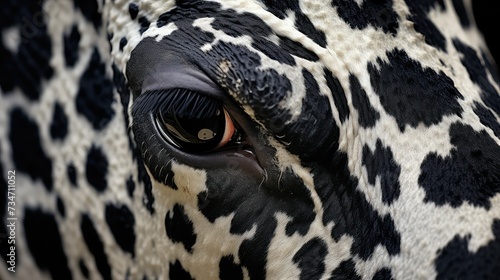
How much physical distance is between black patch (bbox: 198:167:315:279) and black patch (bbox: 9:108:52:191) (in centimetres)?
59

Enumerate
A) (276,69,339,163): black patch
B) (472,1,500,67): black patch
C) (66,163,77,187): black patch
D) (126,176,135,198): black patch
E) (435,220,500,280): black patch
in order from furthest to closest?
(472,1,500,67): black patch → (66,163,77,187): black patch → (126,176,135,198): black patch → (276,69,339,163): black patch → (435,220,500,280): black patch

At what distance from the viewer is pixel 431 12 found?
1.82 m

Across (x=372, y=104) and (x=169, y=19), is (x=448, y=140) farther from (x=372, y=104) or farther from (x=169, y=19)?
(x=169, y=19)

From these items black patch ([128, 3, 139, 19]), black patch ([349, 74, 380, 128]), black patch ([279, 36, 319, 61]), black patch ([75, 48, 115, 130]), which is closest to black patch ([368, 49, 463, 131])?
black patch ([349, 74, 380, 128])

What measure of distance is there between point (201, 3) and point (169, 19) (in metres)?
0.08

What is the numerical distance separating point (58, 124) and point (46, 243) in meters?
0.33

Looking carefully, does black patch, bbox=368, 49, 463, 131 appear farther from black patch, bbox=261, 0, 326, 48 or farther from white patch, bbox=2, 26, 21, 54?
white patch, bbox=2, 26, 21, 54

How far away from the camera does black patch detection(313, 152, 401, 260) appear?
154cm

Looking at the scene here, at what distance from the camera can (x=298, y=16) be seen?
5.28 ft

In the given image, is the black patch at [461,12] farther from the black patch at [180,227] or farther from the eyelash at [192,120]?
the black patch at [180,227]

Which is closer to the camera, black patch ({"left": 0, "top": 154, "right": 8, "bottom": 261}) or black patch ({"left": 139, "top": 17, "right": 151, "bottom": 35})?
black patch ({"left": 139, "top": 17, "right": 151, "bottom": 35})

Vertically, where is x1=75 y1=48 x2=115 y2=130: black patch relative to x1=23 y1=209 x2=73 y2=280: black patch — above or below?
above

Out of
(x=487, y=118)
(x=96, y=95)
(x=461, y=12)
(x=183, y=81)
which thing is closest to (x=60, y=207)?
(x=96, y=95)

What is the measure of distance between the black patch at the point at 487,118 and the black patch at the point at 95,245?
3.25 feet
